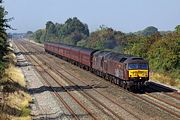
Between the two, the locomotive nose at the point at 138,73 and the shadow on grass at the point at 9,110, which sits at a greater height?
the locomotive nose at the point at 138,73

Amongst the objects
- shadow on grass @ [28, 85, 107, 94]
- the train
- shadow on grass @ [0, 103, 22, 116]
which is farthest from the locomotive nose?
shadow on grass @ [0, 103, 22, 116]

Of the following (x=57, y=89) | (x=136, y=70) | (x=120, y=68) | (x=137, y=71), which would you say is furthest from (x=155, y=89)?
(x=57, y=89)

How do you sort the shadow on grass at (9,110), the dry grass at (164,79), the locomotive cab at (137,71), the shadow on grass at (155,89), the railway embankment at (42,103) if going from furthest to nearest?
the dry grass at (164,79)
the shadow on grass at (155,89)
the locomotive cab at (137,71)
the railway embankment at (42,103)
the shadow on grass at (9,110)

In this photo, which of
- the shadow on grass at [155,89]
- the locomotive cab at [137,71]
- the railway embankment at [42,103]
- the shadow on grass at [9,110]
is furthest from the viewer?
the shadow on grass at [155,89]

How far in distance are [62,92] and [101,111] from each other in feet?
31.4

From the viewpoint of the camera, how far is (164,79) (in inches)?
1657

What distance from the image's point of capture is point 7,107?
2483cm

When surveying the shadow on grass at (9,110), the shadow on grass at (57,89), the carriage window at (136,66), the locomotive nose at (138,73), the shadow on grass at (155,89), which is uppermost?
the carriage window at (136,66)

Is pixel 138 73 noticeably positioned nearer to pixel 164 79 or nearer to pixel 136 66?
pixel 136 66

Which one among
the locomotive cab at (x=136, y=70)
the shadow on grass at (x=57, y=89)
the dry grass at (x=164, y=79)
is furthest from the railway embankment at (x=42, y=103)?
the dry grass at (x=164, y=79)

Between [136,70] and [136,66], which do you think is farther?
[136,66]

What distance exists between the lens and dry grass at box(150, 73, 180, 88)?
1565 inches

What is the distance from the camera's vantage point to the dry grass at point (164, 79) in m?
39.7

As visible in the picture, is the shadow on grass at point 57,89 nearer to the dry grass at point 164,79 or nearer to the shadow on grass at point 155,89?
the shadow on grass at point 155,89
